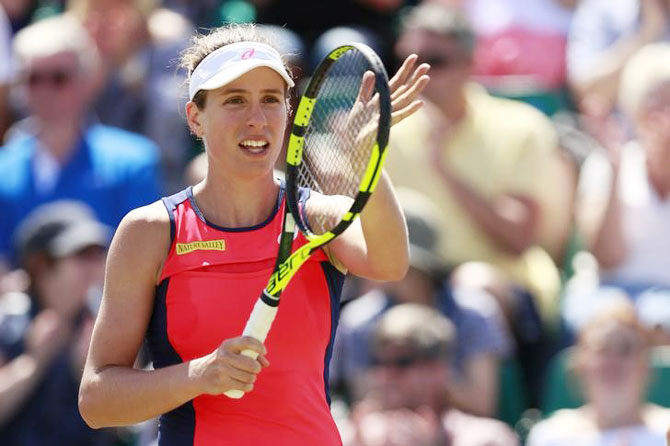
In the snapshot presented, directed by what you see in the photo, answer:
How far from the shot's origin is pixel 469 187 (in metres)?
6.43

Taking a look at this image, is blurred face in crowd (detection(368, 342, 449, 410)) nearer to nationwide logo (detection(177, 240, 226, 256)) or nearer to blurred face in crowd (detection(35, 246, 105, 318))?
blurred face in crowd (detection(35, 246, 105, 318))

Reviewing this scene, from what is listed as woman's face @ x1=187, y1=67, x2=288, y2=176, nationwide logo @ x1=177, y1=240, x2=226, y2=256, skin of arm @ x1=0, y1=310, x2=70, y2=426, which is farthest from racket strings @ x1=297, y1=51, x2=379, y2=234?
skin of arm @ x1=0, y1=310, x2=70, y2=426

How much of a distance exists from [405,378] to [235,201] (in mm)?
2384

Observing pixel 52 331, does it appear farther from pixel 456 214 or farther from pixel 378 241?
pixel 378 241

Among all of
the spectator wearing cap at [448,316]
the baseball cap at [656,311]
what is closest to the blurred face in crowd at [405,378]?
the spectator wearing cap at [448,316]

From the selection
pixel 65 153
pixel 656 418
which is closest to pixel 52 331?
pixel 65 153

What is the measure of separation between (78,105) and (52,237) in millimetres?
964

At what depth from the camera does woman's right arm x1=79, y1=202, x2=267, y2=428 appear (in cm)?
304

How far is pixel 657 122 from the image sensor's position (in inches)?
241

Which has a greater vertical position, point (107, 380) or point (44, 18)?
point (107, 380)

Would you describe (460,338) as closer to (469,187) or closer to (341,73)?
(469,187)

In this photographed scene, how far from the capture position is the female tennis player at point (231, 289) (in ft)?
10.1

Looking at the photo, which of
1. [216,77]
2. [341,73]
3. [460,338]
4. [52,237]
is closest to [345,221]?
[216,77]

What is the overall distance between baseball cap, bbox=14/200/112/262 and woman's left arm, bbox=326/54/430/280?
10.0ft
